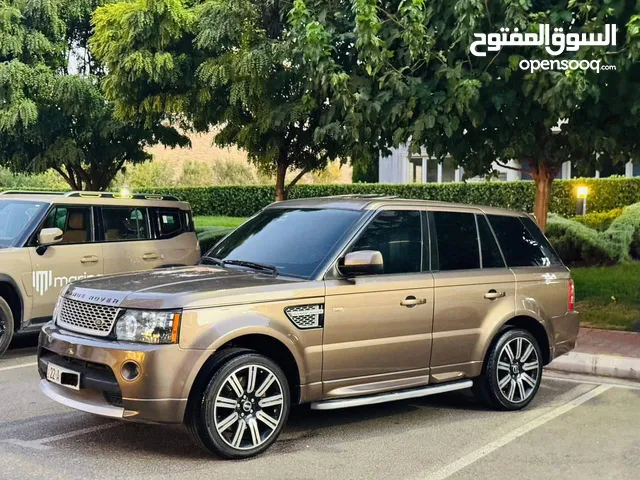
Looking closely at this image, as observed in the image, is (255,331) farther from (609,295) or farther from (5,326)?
(609,295)

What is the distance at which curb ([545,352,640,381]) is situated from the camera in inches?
325

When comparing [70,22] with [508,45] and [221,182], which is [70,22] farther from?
[221,182]

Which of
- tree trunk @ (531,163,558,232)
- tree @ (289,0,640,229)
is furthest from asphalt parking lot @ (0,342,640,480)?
Answer: tree trunk @ (531,163,558,232)

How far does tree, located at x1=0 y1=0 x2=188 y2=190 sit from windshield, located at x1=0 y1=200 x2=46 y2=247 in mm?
5462

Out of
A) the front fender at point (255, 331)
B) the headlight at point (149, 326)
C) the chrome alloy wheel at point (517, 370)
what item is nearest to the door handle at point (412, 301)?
the front fender at point (255, 331)

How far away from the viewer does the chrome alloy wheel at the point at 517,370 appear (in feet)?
22.0

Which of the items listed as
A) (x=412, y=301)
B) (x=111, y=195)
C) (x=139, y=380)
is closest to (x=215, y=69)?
(x=111, y=195)

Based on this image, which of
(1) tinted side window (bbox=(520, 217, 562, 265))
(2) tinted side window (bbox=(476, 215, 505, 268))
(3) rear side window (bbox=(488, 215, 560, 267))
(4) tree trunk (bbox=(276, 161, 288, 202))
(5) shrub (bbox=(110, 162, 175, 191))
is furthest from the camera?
(5) shrub (bbox=(110, 162, 175, 191))

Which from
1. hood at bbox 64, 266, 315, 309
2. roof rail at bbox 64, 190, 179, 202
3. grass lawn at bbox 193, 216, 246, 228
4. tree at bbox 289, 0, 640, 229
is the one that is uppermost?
tree at bbox 289, 0, 640, 229

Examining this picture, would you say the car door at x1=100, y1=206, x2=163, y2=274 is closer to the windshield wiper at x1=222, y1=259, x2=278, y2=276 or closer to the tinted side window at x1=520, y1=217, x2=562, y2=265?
the windshield wiper at x1=222, y1=259, x2=278, y2=276

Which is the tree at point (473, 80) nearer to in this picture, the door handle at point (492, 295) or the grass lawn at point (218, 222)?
the door handle at point (492, 295)

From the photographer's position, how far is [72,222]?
9555 millimetres

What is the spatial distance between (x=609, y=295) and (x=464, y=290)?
679 centimetres

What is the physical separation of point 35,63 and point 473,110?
33.9ft
